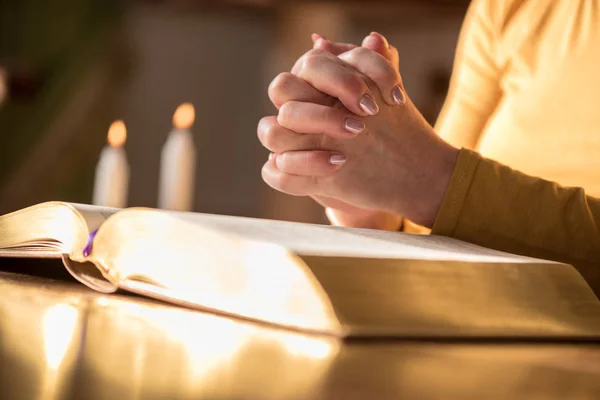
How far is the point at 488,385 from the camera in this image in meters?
0.30

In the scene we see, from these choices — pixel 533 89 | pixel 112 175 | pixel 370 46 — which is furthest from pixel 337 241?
pixel 112 175

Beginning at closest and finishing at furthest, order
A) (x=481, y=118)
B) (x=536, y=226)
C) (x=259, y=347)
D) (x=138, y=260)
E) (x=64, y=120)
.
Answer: (x=259, y=347) → (x=138, y=260) → (x=536, y=226) → (x=481, y=118) → (x=64, y=120)

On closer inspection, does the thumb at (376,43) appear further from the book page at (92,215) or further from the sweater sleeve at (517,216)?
the book page at (92,215)

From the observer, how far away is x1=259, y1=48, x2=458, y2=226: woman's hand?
26.9 inches

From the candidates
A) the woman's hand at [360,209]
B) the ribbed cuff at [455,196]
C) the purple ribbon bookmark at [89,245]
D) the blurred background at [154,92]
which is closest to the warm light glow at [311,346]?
the purple ribbon bookmark at [89,245]

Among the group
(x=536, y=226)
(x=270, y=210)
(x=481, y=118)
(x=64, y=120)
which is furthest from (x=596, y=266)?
(x=64, y=120)

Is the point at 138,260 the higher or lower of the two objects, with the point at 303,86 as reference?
lower

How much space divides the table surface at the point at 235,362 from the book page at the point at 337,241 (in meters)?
0.05

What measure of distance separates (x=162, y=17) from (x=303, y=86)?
Result: 238cm

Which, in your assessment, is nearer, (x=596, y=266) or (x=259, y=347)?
(x=259, y=347)

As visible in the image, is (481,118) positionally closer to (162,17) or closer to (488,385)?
(488,385)

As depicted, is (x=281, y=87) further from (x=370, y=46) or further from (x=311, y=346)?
(x=311, y=346)

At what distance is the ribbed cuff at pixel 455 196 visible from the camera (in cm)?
67

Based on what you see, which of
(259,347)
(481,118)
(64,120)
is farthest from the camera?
(64,120)
